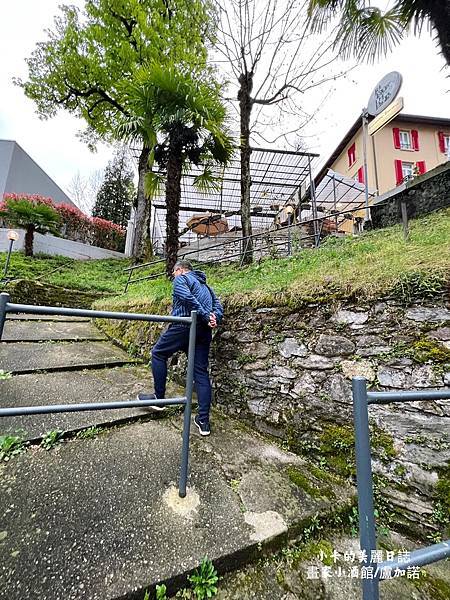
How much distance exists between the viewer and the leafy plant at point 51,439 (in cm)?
184

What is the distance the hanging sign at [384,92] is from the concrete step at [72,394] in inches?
252

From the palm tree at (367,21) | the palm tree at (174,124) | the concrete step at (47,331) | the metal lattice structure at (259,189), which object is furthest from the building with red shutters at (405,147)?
the concrete step at (47,331)

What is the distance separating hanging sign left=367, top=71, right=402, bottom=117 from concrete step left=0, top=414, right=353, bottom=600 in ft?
21.1

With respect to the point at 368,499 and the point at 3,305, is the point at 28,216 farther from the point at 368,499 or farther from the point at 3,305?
the point at 368,499

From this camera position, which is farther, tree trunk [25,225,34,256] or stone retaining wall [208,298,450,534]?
tree trunk [25,225,34,256]

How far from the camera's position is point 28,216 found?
9500 mm

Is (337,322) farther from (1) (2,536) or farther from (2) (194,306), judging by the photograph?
(1) (2,536)

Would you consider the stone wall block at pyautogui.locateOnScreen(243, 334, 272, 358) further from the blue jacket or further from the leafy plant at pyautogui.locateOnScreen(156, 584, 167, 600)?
the leafy plant at pyautogui.locateOnScreen(156, 584, 167, 600)

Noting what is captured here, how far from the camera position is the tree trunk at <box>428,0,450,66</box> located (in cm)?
405

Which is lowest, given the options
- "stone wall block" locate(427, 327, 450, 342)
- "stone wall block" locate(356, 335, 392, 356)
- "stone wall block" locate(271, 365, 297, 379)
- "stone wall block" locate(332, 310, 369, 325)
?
"stone wall block" locate(271, 365, 297, 379)

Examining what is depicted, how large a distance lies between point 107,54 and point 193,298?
13.3 metres

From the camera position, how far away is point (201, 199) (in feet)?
37.2

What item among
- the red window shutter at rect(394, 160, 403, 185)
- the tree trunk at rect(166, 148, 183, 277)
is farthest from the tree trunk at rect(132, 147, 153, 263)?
the red window shutter at rect(394, 160, 403, 185)

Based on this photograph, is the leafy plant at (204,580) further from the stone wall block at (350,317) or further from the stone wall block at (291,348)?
the stone wall block at (350,317)
